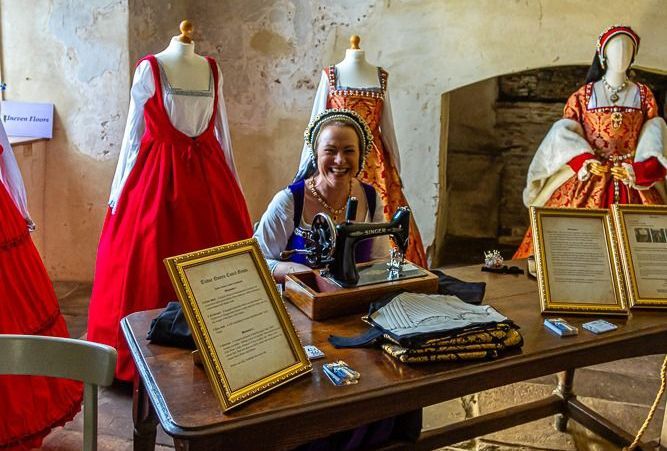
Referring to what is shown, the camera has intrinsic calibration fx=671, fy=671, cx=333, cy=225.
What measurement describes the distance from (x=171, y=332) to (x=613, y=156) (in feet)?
9.01

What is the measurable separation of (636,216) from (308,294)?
101 centimetres

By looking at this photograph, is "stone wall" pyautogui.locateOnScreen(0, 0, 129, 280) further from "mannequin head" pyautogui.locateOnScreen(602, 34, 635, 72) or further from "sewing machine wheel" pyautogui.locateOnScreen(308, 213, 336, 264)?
"mannequin head" pyautogui.locateOnScreen(602, 34, 635, 72)

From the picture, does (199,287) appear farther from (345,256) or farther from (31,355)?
(345,256)

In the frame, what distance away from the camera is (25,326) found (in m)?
2.29

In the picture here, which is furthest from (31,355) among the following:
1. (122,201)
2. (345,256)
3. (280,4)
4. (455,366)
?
(280,4)

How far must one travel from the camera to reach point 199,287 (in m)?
1.32

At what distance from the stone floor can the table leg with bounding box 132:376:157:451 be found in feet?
2.26

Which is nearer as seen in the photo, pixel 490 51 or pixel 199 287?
pixel 199 287

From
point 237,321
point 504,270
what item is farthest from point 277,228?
point 237,321

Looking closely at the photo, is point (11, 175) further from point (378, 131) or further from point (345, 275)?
point (378, 131)

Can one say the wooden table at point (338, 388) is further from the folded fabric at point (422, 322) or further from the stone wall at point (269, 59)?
the stone wall at point (269, 59)

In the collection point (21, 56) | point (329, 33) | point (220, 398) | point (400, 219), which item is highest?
point (329, 33)

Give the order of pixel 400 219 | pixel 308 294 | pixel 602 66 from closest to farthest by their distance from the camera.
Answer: pixel 308 294 → pixel 400 219 → pixel 602 66

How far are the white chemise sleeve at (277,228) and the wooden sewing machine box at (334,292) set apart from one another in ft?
1.41
